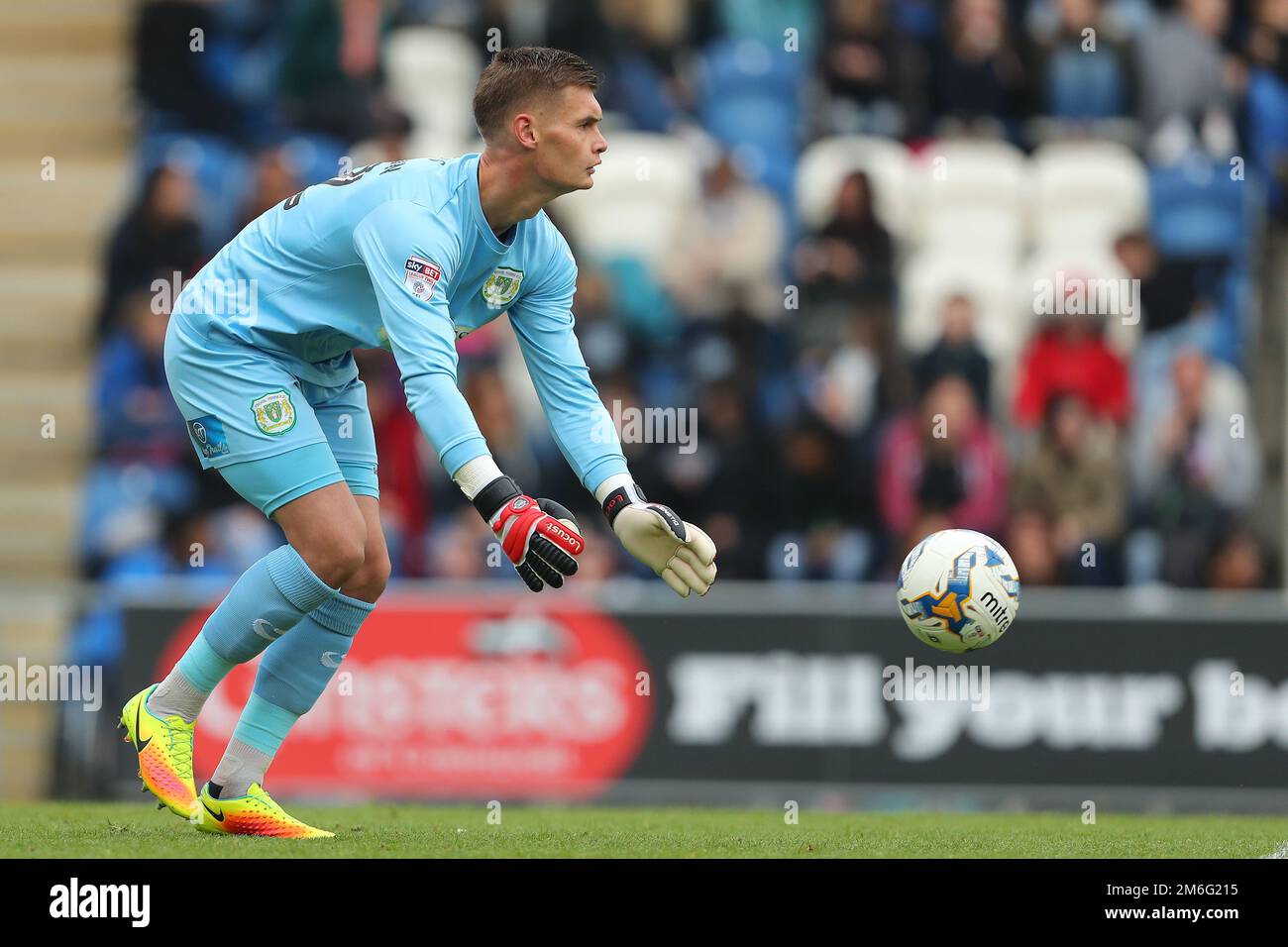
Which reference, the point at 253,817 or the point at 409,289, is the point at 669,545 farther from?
the point at 253,817

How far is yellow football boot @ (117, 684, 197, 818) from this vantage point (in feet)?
23.2

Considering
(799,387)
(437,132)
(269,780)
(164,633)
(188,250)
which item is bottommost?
(269,780)

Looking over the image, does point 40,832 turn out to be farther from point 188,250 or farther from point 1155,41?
point 1155,41

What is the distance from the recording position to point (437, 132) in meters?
14.9

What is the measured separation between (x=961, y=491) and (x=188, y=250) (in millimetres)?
5150

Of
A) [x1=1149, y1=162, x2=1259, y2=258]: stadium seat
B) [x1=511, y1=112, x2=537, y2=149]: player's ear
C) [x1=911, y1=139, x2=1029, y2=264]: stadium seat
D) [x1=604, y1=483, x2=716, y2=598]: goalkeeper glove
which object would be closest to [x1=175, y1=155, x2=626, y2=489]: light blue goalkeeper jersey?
[x1=511, y1=112, x2=537, y2=149]: player's ear

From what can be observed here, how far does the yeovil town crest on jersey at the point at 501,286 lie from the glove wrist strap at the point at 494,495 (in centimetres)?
89

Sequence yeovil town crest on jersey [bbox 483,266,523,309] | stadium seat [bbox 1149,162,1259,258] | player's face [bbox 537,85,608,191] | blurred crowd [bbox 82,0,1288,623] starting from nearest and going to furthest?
player's face [bbox 537,85,608,191] → yeovil town crest on jersey [bbox 483,266,523,309] → blurred crowd [bbox 82,0,1288,623] → stadium seat [bbox 1149,162,1259,258]

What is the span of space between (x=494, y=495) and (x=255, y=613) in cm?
111

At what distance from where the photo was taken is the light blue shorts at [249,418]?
6.88 m

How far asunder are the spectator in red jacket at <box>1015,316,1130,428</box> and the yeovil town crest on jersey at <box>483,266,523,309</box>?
6.89 meters

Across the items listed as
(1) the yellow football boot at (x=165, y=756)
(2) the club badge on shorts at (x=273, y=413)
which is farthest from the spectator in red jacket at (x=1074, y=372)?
(1) the yellow football boot at (x=165, y=756)

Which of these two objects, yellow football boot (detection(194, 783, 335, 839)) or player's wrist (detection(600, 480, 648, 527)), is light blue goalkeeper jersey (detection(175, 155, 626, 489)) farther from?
yellow football boot (detection(194, 783, 335, 839))
